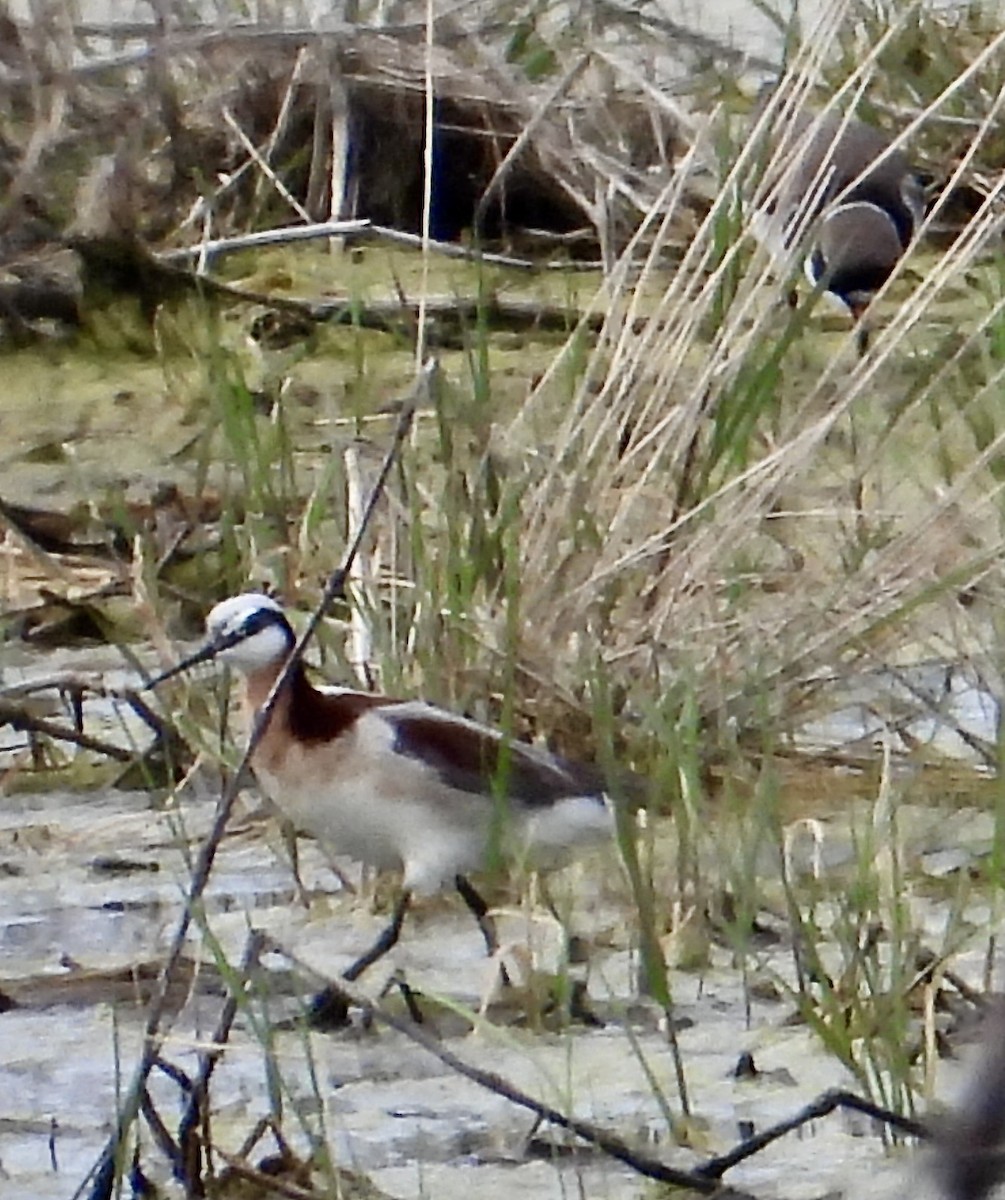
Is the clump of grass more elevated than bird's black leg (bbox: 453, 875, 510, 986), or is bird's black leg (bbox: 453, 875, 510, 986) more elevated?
the clump of grass

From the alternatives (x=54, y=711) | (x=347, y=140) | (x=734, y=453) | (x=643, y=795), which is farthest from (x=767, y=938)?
(x=347, y=140)

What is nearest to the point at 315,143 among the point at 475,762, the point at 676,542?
the point at 676,542

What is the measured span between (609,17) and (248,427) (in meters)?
2.85

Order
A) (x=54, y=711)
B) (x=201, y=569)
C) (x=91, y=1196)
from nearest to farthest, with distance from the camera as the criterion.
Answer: (x=91, y=1196)
(x=54, y=711)
(x=201, y=569)

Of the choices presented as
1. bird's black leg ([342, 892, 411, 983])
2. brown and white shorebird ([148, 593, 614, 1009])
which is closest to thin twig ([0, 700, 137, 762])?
brown and white shorebird ([148, 593, 614, 1009])

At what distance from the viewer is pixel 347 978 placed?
2.92 meters

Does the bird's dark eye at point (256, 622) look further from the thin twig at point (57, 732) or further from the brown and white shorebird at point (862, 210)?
the brown and white shorebird at point (862, 210)

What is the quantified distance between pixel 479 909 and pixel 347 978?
9.8 inches

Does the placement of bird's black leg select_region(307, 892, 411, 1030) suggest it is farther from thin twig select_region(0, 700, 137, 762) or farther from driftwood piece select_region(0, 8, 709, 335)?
driftwood piece select_region(0, 8, 709, 335)

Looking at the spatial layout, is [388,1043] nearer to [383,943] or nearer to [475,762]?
[383,943]

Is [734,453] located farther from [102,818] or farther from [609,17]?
[609,17]

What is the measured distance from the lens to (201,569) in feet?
15.1

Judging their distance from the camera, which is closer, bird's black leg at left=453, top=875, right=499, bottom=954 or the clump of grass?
bird's black leg at left=453, top=875, right=499, bottom=954

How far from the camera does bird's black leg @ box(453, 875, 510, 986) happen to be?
3.02 meters
